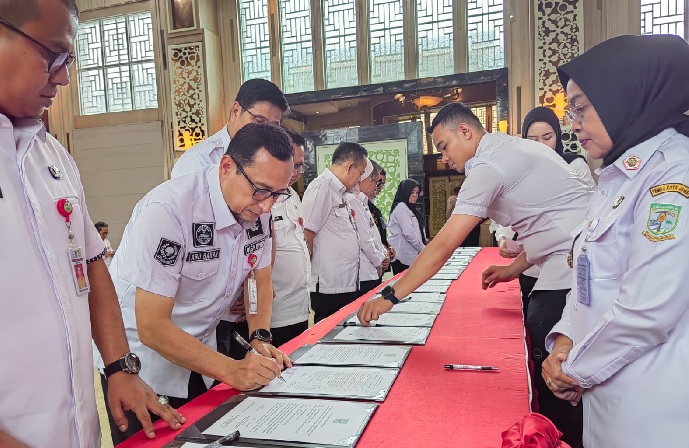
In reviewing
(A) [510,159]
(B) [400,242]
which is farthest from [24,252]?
(B) [400,242]

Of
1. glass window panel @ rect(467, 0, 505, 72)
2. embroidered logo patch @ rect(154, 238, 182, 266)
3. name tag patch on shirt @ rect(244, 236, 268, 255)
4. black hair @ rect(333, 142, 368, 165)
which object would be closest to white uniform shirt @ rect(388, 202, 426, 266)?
black hair @ rect(333, 142, 368, 165)

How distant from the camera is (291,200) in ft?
8.75

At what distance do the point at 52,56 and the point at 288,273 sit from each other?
5.80 feet

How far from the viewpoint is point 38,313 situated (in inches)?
30.4

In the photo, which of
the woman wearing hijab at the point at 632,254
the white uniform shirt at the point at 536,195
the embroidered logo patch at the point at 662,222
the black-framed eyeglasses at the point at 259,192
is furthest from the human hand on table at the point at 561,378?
the black-framed eyeglasses at the point at 259,192

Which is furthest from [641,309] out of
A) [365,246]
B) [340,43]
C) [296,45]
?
[296,45]

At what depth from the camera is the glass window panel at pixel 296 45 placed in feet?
21.5

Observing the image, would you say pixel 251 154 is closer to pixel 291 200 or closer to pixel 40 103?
pixel 40 103

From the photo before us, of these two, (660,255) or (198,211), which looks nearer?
(660,255)

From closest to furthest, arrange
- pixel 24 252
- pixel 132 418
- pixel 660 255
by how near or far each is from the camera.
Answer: pixel 24 252
pixel 660 255
pixel 132 418

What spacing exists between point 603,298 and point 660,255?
0.57ft

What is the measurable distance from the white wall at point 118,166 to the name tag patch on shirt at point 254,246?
6.06 metres

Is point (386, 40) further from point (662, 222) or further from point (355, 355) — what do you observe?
point (662, 222)

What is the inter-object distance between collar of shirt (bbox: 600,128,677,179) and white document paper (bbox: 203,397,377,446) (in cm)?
73
